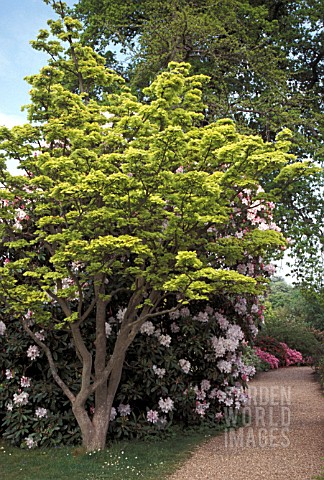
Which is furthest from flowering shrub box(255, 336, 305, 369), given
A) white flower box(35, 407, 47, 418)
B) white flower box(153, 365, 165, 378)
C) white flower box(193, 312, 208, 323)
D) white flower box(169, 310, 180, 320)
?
white flower box(35, 407, 47, 418)

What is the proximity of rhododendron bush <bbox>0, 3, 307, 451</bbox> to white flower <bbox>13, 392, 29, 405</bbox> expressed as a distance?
0.05 metres

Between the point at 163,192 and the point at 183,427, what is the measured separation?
3.63 meters

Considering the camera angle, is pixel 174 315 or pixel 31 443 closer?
pixel 31 443

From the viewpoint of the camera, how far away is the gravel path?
18.5 ft

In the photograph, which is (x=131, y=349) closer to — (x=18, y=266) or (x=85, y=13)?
(x=18, y=266)

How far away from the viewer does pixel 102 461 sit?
604cm

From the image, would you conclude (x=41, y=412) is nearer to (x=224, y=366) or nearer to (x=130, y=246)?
(x=224, y=366)

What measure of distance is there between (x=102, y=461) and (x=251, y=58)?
9.82 m

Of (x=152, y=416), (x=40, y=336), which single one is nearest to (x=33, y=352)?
(x=40, y=336)

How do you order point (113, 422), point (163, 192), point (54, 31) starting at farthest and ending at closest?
point (54, 31) < point (113, 422) < point (163, 192)

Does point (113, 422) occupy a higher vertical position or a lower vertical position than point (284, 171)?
lower

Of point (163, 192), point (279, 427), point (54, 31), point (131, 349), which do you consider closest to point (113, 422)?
point (131, 349)

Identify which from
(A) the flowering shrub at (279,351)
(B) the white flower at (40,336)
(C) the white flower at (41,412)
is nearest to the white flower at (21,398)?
(C) the white flower at (41,412)

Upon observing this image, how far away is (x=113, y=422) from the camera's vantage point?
7051 millimetres
